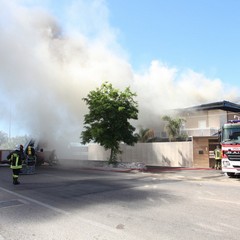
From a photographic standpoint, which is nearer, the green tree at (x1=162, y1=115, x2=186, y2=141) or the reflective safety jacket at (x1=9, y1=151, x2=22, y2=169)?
the reflective safety jacket at (x1=9, y1=151, x2=22, y2=169)

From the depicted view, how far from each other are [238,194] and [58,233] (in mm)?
5999

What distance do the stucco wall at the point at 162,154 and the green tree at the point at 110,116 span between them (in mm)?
3320

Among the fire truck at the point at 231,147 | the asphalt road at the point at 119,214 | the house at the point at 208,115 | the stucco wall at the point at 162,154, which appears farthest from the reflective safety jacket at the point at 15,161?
the house at the point at 208,115

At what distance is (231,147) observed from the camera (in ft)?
44.5

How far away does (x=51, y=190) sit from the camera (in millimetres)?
10273

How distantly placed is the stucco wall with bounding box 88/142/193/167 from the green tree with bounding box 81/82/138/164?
3.32m

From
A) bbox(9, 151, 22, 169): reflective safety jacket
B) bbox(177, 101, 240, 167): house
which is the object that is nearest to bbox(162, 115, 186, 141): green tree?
bbox(177, 101, 240, 167): house

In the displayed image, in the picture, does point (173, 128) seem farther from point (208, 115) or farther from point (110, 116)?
point (110, 116)

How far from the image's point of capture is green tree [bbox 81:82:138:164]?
830 inches

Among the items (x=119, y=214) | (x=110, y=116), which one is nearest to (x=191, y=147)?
(x=110, y=116)

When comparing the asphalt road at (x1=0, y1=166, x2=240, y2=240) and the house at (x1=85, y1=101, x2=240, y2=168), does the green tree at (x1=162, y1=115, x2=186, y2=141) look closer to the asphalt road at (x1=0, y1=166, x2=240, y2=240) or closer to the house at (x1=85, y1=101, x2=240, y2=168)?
the house at (x1=85, y1=101, x2=240, y2=168)

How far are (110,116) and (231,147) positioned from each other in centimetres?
932

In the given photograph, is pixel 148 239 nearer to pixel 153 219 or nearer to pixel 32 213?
pixel 153 219

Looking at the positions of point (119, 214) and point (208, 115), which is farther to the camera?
point (208, 115)
